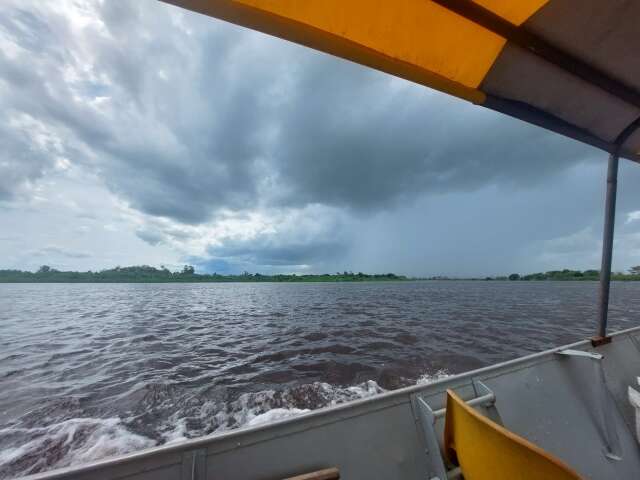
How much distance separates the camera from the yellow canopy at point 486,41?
146 cm

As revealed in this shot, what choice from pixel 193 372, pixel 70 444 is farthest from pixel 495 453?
pixel 193 372

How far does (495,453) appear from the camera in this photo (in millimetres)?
1100

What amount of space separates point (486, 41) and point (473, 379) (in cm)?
278

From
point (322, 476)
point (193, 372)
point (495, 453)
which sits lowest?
point (193, 372)

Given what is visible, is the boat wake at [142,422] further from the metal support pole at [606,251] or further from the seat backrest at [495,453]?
the metal support pole at [606,251]

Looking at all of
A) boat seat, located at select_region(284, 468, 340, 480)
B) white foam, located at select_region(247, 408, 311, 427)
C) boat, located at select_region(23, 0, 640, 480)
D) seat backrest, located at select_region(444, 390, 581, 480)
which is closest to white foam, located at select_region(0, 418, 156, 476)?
white foam, located at select_region(247, 408, 311, 427)

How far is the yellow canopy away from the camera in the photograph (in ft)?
4.80

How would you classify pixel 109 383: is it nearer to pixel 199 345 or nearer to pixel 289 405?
pixel 199 345

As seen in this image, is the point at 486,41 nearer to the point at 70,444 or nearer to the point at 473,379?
the point at 473,379

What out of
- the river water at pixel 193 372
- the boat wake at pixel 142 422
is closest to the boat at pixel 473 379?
the boat wake at pixel 142 422

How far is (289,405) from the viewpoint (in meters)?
4.47

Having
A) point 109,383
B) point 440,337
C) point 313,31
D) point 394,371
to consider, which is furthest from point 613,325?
point 109,383

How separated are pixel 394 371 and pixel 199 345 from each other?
6.17 metres

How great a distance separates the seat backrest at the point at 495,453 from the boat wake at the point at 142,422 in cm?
275
